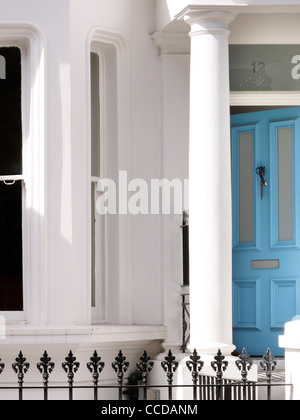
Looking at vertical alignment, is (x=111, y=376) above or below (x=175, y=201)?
below

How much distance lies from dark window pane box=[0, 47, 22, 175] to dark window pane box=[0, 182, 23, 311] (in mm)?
209

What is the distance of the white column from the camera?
425 inches

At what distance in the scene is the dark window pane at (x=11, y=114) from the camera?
11.5 m

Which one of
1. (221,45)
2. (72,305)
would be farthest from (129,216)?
(221,45)

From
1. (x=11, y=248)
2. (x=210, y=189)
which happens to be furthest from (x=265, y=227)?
(x=11, y=248)

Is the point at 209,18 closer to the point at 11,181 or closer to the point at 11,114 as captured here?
the point at 11,114

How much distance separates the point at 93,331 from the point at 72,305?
0.35 meters

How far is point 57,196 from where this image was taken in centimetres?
1122

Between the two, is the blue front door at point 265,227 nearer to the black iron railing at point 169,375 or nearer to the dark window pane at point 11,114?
the black iron railing at point 169,375

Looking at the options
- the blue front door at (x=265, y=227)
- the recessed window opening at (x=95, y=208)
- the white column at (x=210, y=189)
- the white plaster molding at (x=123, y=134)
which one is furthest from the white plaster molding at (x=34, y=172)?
→ the blue front door at (x=265, y=227)

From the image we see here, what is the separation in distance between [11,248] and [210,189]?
1974 millimetres

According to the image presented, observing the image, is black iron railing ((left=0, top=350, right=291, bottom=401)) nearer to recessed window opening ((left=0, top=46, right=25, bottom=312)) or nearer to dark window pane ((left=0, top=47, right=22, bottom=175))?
recessed window opening ((left=0, top=46, right=25, bottom=312))

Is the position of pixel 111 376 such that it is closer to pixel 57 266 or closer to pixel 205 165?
pixel 57 266
